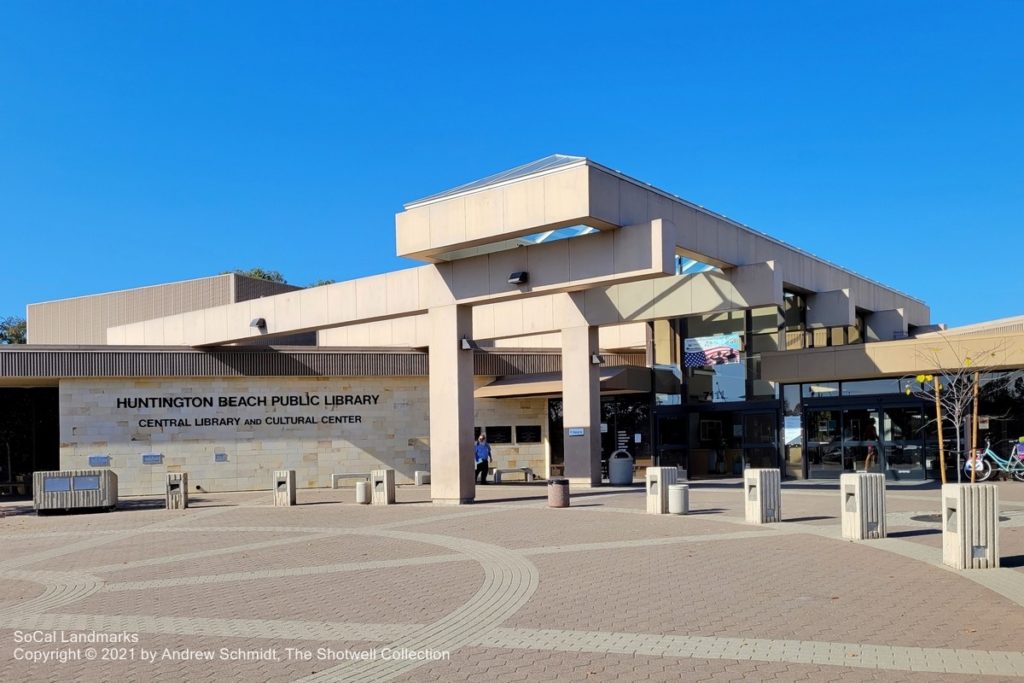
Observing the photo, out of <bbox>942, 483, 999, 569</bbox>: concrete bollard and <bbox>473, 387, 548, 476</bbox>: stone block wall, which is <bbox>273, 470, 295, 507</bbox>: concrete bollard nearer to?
<bbox>473, 387, 548, 476</bbox>: stone block wall

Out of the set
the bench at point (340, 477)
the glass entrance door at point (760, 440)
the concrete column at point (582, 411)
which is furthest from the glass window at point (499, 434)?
the glass entrance door at point (760, 440)

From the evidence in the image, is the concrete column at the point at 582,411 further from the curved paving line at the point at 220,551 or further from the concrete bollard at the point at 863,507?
the concrete bollard at the point at 863,507

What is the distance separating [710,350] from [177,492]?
51.5 feet

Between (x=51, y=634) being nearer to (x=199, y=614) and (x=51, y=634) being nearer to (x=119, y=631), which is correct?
(x=119, y=631)

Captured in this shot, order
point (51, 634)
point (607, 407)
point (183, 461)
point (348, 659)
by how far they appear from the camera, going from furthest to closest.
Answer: point (607, 407) < point (183, 461) < point (51, 634) < point (348, 659)

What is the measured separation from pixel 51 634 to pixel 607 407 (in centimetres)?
2208

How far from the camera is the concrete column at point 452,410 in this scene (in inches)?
805

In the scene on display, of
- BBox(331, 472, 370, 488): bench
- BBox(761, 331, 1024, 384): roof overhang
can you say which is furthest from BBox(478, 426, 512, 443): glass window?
BBox(761, 331, 1024, 384): roof overhang

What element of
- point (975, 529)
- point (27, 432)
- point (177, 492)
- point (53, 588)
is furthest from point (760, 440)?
point (27, 432)

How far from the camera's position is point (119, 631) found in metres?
8.41

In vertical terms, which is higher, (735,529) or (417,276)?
(417,276)

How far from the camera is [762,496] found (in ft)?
49.8

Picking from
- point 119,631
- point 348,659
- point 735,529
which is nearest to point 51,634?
point 119,631

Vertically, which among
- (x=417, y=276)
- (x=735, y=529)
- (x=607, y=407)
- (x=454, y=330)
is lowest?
(x=735, y=529)
